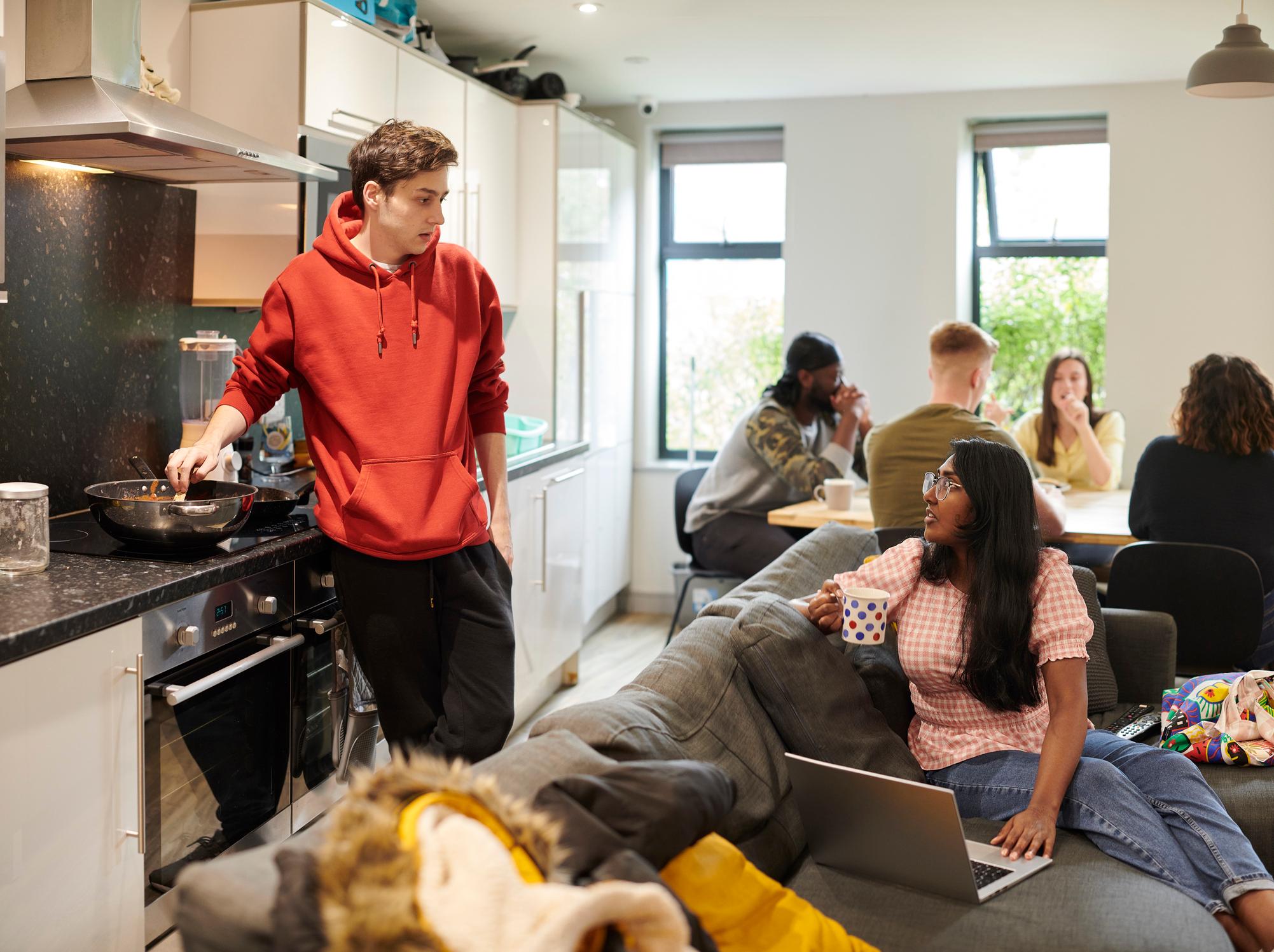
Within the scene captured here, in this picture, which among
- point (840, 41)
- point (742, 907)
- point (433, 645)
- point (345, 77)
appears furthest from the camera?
point (840, 41)

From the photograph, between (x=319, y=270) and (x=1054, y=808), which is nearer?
(x=1054, y=808)

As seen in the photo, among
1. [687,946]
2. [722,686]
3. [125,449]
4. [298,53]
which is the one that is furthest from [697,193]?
[687,946]

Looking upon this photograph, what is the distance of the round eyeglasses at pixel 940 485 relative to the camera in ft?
7.16

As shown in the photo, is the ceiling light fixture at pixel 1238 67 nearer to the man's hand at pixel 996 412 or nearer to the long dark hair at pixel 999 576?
the man's hand at pixel 996 412

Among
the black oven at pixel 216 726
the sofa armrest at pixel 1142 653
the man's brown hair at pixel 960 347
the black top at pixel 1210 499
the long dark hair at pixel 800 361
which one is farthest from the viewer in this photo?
the long dark hair at pixel 800 361

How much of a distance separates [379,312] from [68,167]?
95 cm

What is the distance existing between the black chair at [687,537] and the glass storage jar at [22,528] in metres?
2.79

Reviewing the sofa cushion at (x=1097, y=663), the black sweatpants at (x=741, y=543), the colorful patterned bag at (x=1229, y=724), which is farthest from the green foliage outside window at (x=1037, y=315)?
the colorful patterned bag at (x=1229, y=724)

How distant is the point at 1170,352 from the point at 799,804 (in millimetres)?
3944

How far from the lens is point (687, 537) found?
4.61m

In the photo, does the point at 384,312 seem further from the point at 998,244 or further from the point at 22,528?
the point at 998,244

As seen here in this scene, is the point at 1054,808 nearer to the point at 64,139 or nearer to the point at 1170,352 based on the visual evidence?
the point at 64,139

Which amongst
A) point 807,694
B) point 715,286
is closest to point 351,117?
point 807,694

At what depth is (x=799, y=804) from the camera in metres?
1.86
